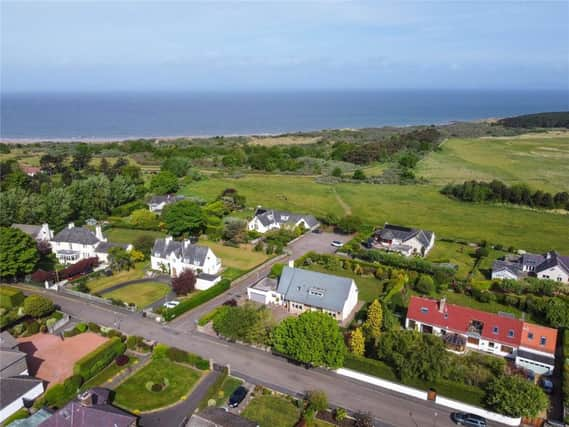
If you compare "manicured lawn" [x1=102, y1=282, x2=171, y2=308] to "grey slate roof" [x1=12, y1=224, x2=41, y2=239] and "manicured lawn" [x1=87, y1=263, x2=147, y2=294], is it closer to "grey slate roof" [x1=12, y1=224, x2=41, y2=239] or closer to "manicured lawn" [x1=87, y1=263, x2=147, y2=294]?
"manicured lawn" [x1=87, y1=263, x2=147, y2=294]

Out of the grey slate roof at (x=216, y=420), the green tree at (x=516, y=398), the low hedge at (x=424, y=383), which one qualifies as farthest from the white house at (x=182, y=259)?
the green tree at (x=516, y=398)

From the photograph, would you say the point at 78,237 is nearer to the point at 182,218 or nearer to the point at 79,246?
the point at 79,246

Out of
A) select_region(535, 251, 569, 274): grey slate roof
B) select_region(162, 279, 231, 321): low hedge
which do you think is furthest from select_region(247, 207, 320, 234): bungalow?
select_region(535, 251, 569, 274): grey slate roof

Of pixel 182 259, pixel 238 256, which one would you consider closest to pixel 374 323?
pixel 182 259

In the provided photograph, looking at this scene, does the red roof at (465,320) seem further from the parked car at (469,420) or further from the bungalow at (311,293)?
the parked car at (469,420)

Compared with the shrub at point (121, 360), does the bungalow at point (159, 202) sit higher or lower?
higher
